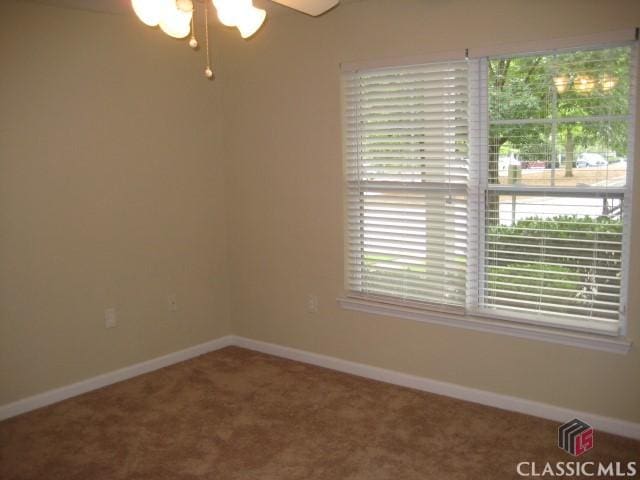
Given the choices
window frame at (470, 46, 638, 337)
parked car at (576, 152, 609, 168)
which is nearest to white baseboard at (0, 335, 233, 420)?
window frame at (470, 46, 638, 337)

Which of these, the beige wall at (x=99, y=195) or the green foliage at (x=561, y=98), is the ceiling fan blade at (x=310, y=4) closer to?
the green foliage at (x=561, y=98)

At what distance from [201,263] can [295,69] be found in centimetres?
162

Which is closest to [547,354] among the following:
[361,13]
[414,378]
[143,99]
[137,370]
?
[414,378]

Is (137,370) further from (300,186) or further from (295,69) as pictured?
(295,69)

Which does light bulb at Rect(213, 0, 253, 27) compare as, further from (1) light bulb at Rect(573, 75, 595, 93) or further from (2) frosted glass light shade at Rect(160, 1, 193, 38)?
(1) light bulb at Rect(573, 75, 595, 93)

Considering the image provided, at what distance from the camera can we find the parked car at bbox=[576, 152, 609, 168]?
3176mm

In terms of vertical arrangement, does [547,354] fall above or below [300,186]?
below

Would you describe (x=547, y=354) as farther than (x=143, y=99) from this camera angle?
No

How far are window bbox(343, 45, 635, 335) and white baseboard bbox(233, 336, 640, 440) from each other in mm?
486

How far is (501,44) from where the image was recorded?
3.36 m

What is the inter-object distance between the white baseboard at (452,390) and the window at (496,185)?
1.60 ft

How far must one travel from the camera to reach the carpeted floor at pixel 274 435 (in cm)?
305

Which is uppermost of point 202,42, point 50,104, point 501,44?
point 202,42

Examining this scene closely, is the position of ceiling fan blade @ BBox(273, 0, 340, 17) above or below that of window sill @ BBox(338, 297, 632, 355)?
above
